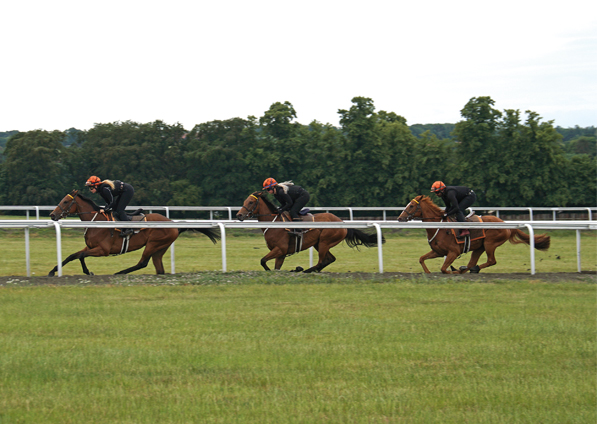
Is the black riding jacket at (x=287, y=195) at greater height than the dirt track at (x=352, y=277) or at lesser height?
greater

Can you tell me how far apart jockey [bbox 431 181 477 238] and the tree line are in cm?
2017

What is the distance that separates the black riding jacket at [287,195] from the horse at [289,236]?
0.17 metres

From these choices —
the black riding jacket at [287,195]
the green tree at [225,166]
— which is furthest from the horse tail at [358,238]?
the green tree at [225,166]

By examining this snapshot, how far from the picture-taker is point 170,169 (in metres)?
38.2

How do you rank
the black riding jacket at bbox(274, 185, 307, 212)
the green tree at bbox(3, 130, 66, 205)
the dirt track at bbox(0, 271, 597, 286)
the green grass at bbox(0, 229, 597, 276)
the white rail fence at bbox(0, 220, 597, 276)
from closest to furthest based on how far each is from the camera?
1. the dirt track at bbox(0, 271, 597, 286)
2. the white rail fence at bbox(0, 220, 597, 276)
3. the black riding jacket at bbox(274, 185, 307, 212)
4. the green grass at bbox(0, 229, 597, 276)
5. the green tree at bbox(3, 130, 66, 205)

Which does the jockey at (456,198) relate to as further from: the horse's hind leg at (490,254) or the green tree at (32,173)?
the green tree at (32,173)

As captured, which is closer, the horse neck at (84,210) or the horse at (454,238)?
the horse neck at (84,210)

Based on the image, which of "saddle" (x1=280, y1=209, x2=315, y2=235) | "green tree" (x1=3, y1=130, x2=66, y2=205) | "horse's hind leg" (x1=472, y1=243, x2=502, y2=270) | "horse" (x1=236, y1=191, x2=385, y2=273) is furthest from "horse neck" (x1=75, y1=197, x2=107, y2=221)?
"green tree" (x1=3, y1=130, x2=66, y2=205)

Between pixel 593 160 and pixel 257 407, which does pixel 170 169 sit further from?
pixel 257 407

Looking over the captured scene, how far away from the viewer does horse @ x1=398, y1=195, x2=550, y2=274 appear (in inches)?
493

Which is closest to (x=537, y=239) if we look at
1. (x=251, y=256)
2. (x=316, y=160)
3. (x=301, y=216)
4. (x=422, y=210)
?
(x=422, y=210)

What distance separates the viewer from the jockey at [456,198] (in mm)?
12688

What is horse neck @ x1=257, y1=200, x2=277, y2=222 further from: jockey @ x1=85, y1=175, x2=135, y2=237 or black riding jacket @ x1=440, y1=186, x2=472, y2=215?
black riding jacket @ x1=440, y1=186, x2=472, y2=215

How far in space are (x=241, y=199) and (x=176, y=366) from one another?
30928 mm
